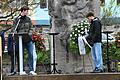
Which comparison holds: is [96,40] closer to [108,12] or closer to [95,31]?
[95,31]

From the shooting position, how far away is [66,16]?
15.6 meters

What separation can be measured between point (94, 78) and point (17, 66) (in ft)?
7.64

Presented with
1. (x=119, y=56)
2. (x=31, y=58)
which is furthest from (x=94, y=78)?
(x=119, y=56)

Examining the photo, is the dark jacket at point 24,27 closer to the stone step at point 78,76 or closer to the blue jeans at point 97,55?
the stone step at point 78,76

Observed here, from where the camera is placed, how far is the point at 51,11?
15.9m

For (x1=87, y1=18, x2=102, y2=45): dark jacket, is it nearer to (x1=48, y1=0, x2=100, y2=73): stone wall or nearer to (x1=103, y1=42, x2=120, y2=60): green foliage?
(x1=48, y1=0, x2=100, y2=73): stone wall

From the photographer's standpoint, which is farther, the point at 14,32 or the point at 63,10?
the point at 63,10

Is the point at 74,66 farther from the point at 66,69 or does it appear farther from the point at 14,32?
the point at 14,32

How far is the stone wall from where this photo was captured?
1557 centimetres

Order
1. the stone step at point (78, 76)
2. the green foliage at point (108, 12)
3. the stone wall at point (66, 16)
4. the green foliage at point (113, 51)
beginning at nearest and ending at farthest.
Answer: the stone step at point (78, 76)
the stone wall at point (66, 16)
the green foliage at point (113, 51)
the green foliage at point (108, 12)

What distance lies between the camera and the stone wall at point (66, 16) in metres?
15.6

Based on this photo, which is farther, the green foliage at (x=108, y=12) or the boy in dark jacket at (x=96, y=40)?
the green foliage at (x=108, y=12)

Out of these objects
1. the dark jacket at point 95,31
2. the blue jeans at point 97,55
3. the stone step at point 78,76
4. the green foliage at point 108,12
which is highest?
the green foliage at point 108,12

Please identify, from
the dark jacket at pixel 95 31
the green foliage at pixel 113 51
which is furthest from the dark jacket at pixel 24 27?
the green foliage at pixel 113 51
